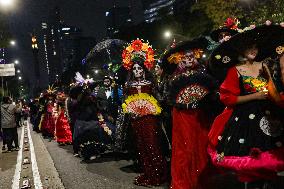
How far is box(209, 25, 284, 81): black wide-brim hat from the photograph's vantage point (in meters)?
4.62

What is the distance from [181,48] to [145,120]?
156 centimetres

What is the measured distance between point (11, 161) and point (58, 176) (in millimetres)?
3958

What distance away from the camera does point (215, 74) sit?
18.8 feet

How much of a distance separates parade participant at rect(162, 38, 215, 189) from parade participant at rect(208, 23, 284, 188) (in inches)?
38.9

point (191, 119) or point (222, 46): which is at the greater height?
point (222, 46)

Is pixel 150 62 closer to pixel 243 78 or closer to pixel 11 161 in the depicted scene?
pixel 243 78

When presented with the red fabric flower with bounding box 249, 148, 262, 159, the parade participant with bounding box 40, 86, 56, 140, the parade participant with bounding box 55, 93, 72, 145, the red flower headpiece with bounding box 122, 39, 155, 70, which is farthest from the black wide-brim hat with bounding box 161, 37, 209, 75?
the parade participant with bounding box 40, 86, 56, 140

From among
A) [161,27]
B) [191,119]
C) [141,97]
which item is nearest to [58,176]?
[141,97]

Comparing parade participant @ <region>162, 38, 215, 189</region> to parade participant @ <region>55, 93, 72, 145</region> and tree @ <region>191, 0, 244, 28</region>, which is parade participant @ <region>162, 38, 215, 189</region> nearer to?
parade participant @ <region>55, 93, 72, 145</region>

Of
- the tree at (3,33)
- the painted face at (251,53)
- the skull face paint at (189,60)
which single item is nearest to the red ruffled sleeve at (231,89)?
the painted face at (251,53)

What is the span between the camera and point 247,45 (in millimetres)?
4723

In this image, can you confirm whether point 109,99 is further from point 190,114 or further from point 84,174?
point 190,114

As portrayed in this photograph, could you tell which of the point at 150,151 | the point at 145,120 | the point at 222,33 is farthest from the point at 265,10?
the point at 150,151

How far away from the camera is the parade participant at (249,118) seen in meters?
4.26
